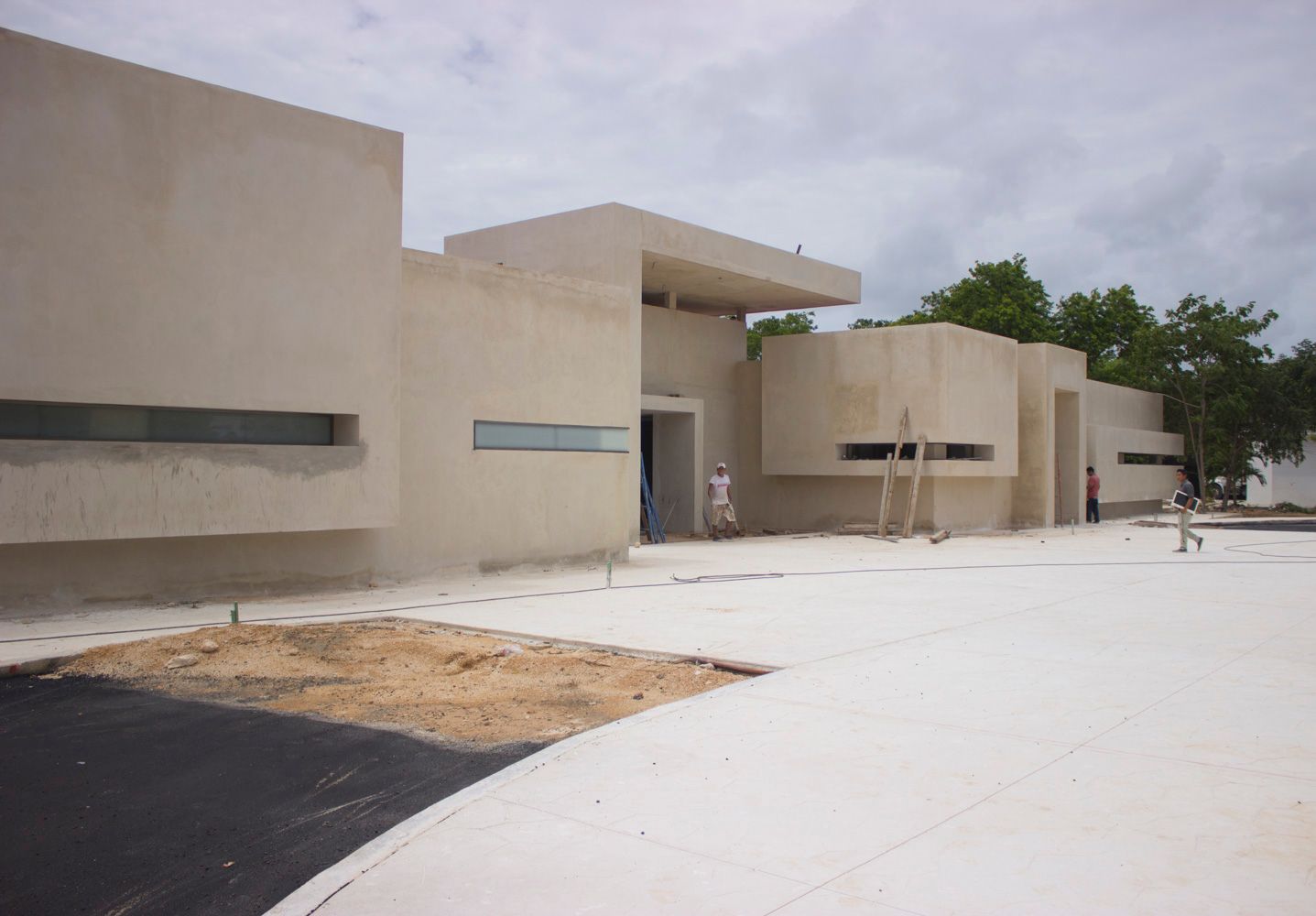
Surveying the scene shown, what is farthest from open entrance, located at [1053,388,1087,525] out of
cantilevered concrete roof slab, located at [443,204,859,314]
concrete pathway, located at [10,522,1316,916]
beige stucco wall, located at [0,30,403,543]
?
beige stucco wall, located at [0,30,403,543]

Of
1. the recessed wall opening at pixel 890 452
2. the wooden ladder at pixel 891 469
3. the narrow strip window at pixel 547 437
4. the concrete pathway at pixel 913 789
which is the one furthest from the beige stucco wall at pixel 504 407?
the recessed wall opening at pixel 890 452

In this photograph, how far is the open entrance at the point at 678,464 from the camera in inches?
1037

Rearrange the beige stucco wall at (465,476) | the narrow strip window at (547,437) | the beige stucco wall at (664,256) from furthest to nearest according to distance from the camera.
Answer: the beige stucco wall at (664,256), the narrow strip window at (547,437), the beige stucco wall at (465,476)

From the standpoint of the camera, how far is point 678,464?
26.8m

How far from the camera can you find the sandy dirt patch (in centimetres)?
782

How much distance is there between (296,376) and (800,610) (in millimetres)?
7056

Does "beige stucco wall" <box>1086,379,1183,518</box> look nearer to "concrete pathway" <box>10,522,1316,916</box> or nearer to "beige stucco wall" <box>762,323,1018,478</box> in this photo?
"beige stucco wall" <box>762,323,1018,478</box>

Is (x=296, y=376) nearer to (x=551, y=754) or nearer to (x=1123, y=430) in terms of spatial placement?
(x=551, y=754)

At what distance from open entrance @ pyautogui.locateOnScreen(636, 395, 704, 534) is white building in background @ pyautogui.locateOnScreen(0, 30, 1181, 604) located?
430cm

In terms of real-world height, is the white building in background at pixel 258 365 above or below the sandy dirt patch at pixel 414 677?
above

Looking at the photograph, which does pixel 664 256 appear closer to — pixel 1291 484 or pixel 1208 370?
pixel 1208 370

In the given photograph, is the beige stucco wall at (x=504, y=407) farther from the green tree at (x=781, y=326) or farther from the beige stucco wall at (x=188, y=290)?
the green tree at (x=781, y=326)

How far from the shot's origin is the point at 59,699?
8.36 m

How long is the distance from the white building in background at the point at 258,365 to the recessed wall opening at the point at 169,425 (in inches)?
1.0
